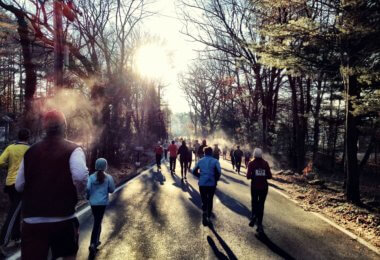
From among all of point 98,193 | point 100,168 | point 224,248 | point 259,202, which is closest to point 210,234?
point 224,248

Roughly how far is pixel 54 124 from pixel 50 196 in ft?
2.18

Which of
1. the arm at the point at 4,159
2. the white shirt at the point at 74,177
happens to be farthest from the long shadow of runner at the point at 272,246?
the arm at the point at 4,159

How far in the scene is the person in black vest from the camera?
298 centimetres

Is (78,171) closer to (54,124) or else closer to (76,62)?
(54,124)

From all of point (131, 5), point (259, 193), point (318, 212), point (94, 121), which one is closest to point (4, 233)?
point (259, 193)

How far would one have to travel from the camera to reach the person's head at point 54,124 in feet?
10.3

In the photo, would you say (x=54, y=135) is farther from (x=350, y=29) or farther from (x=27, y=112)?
(x=27, y=112)

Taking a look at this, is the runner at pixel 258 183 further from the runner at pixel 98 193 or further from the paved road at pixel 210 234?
the runner at pixel 98 193

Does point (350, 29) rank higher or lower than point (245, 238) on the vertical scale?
higher

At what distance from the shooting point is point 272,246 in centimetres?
664

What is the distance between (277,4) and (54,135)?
9.44m

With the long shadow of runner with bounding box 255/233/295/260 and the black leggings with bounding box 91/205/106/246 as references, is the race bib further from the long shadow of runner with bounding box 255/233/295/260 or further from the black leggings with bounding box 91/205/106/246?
the black leggings with bounding box 91/205/106/246

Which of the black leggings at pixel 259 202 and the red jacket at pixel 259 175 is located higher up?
the red jacket at pixel 259 175

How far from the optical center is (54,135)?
3152mm
